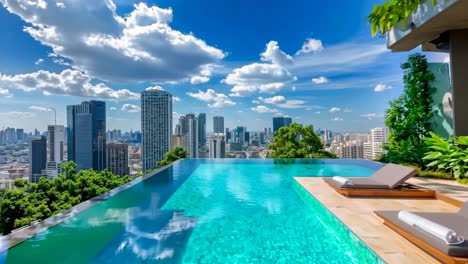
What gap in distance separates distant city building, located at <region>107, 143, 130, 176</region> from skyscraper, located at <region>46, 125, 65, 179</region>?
4.50 metres

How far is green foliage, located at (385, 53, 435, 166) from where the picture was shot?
859 cm

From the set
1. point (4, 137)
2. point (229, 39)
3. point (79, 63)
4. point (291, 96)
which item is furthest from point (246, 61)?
point (4, 137)

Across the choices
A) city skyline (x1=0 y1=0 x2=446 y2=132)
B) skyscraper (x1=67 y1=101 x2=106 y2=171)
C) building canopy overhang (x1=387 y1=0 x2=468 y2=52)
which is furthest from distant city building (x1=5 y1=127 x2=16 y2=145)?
building canopy overhang (x1=387 y1=0 x2=468 y2=52)

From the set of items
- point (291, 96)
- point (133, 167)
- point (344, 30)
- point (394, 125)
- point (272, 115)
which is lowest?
point (133, 167)

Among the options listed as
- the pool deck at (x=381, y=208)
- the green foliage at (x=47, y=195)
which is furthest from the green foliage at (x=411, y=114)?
the green foliage at (x=47, y=195)

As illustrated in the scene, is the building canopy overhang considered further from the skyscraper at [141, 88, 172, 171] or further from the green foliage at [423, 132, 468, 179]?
the skyscraper at [141, 88, 172, 171]

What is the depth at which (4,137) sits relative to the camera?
2297cm

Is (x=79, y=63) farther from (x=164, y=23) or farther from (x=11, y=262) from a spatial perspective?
(x=11, y=262)

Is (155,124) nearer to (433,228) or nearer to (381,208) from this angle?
(381,208)

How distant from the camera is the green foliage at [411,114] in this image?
8594mm

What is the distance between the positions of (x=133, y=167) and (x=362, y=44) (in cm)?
2322

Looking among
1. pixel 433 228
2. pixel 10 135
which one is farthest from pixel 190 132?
pixel 433 228

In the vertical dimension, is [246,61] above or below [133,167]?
above

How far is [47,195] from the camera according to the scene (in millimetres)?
12445
